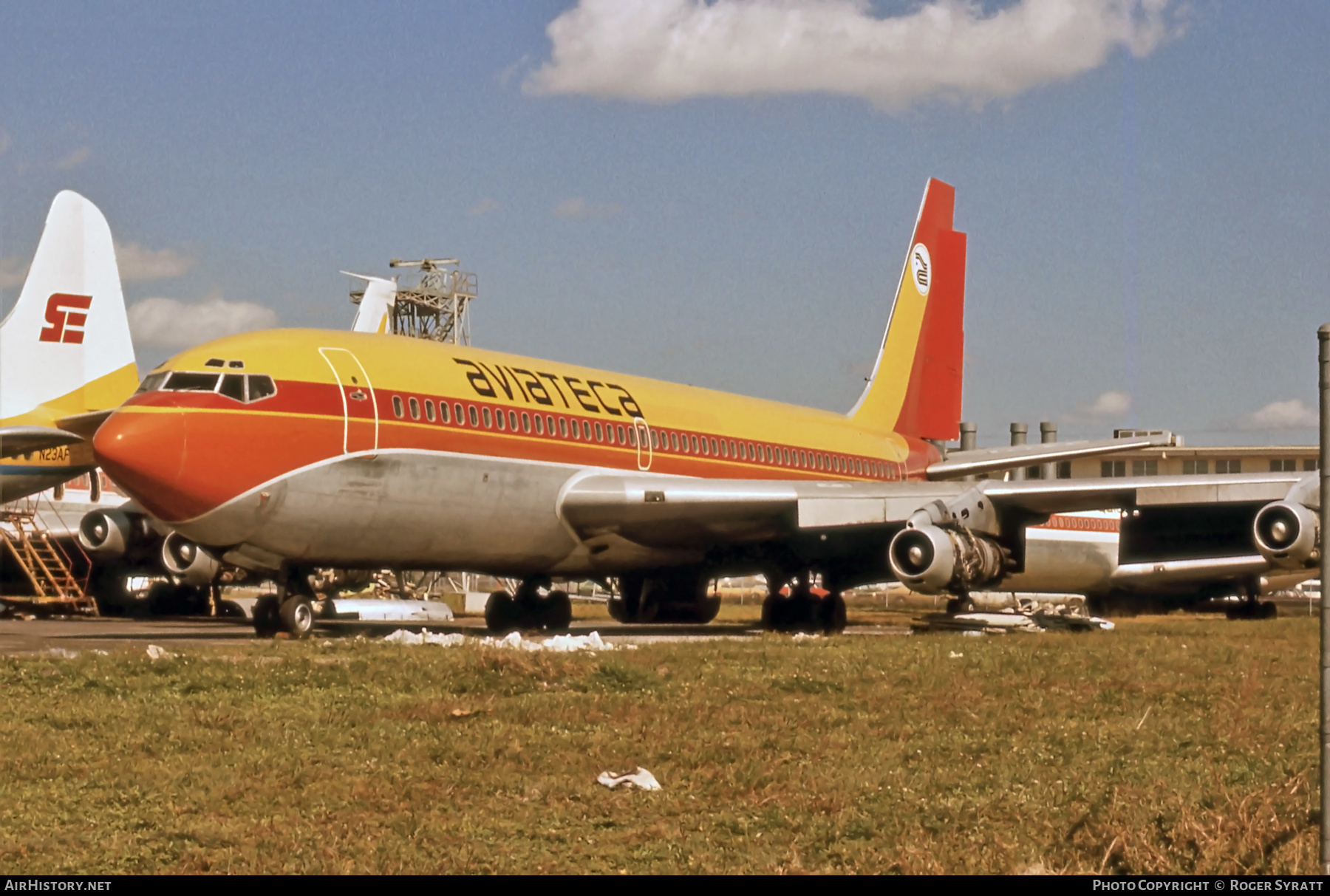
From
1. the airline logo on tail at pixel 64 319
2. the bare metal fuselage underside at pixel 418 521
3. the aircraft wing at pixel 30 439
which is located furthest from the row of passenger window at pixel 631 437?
A: the airline logo on tail at pixel 64 319

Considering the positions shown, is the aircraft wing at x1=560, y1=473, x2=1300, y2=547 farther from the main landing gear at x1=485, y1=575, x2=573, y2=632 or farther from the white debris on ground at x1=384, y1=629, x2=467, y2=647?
the white debris on ground at x1=384, y1=629, x2=467, y2=647

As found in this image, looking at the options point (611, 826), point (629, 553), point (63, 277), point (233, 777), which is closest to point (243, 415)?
point (629, 553)

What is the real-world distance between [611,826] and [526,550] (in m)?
15.5

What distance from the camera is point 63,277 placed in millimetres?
38469

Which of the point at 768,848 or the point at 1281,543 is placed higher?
the point at 1281,543

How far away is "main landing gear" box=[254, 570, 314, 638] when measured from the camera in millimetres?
21281

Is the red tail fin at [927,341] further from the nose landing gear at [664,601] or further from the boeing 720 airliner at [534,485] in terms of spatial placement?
the nose landing gear at [664,601]

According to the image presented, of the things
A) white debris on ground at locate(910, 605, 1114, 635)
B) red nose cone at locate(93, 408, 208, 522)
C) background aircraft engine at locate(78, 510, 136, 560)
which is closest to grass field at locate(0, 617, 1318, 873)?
red nose cone at locate(93, 408, 208, 522)

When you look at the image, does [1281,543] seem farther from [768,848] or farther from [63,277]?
[63,277]

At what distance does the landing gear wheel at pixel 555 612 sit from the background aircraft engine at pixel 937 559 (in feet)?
24.0

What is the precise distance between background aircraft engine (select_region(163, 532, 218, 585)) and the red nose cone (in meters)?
9.76

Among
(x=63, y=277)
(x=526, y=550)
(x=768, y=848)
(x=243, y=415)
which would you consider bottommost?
(x=768, y=848)

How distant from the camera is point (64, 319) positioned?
37781 millimetres
